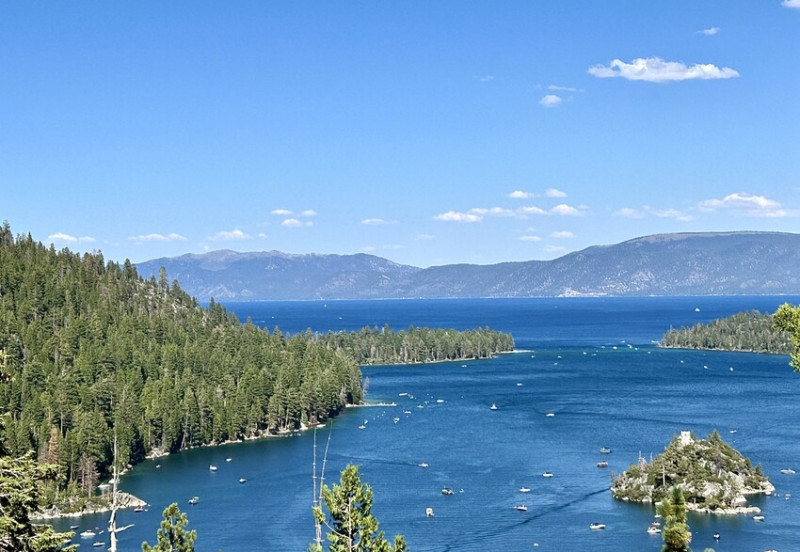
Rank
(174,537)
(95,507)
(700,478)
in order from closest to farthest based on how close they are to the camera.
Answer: (174,537) < (95,507) < (700,478)

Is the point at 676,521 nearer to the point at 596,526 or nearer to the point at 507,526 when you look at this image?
the point at 596,526

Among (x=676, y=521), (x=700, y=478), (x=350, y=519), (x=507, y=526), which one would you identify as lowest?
(x=507, y=526)

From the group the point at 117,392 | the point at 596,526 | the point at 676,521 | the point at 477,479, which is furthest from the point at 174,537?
the point at 117,392

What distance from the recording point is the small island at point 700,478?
115 m

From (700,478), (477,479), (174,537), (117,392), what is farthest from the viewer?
(117,392)

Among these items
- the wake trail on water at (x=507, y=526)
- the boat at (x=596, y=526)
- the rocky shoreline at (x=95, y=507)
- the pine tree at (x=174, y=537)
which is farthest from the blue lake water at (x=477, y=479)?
the pine tree at (x=174, y=537)

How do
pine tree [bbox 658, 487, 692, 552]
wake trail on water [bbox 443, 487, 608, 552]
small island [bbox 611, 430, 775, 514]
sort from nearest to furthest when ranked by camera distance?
pine tree [bbox 658, 487, 692, 552]
wake trail on water [bbox 443, 487, 608, 552]
small island [bbox 611, 430, 775, 514]

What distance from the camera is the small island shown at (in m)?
115

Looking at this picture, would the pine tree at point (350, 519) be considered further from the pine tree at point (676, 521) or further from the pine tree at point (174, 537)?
the pine tree at point (676, 521)

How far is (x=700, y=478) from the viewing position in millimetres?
116562

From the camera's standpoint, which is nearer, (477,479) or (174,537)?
(174,537)

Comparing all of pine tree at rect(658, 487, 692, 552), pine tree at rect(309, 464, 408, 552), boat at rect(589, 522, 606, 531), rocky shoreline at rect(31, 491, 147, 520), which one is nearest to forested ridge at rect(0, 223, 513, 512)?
rocky shoreline at rect(31, 491, 147, 520)

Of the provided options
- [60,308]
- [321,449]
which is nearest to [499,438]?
[321,449]

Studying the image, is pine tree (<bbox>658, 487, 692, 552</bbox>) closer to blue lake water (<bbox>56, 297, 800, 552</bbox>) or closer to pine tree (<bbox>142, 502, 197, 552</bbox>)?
pine tree (<bbox>142, 502, 197, 552</bbox>)
